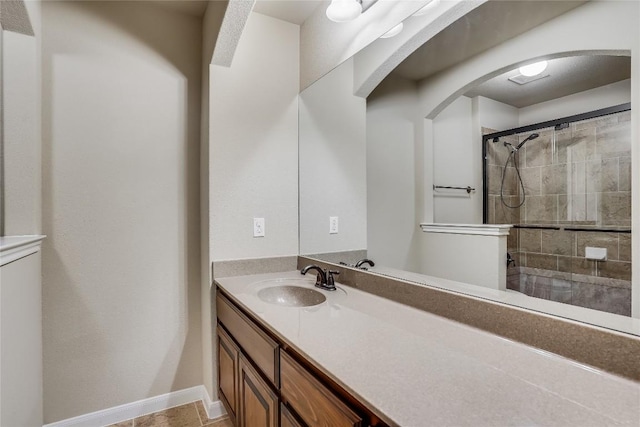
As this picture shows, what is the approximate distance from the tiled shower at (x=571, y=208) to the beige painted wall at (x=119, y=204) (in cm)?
186

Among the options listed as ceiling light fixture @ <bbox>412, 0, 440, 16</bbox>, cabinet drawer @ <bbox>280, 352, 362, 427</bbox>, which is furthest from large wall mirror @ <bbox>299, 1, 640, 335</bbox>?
cabinet drawer @ <bbox>280, 352, 362, 427</bbox>

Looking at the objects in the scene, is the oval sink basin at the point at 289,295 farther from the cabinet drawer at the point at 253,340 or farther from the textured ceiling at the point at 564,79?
the textured ceiling at the point at 564,79

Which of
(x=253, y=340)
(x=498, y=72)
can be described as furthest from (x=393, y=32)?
(x=253, y=340)

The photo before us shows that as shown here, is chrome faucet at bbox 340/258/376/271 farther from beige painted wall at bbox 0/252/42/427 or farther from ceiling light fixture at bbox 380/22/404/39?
beige painted wall at bbox 0/252/42/427

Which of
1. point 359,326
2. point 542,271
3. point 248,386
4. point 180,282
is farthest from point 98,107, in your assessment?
point 542,271

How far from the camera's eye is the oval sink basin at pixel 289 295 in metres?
1.67

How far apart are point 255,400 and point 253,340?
24 cm

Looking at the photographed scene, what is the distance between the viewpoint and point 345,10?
168 centimetres

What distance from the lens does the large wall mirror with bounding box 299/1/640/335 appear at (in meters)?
0.78

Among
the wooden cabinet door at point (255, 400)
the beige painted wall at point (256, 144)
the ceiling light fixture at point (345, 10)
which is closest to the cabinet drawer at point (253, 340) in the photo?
the wooden cabinet door at point (255, 400)

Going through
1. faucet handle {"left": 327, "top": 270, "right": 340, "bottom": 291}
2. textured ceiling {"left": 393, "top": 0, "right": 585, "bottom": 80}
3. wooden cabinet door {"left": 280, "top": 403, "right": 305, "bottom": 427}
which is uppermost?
textured ceiling {"left": 393, "top": 0, "right": 585, "bottom": 80}

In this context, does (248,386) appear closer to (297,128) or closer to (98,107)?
(297,128)

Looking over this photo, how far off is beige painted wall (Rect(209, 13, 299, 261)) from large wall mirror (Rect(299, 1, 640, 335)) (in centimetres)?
65

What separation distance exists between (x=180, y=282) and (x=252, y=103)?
4.12 feet
